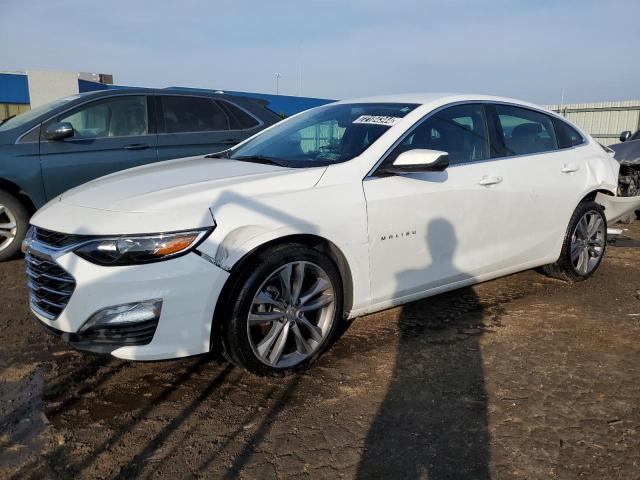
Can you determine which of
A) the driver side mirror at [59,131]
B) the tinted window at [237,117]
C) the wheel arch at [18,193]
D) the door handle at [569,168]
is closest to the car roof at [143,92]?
the tinted window at [237,117]

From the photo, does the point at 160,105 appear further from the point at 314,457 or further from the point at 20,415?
the point at 314,457

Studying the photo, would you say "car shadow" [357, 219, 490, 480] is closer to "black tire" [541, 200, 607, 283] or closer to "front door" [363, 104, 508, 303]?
"front door" [363, 104, 508, 303]

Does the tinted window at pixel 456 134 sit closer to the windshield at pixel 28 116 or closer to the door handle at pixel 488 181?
the door handle at pixel 488 181

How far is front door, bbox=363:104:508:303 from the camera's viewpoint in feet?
10.7

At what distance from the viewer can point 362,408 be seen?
2.76 m

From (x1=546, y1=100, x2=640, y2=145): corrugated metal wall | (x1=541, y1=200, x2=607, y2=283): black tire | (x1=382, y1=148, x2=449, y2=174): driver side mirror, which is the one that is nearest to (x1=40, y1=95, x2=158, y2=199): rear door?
(x1=382, y1=148, x2=449, y2=174): driver side mirror

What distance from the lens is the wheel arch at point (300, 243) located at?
9.05 feet

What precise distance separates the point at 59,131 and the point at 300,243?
3.44 metres

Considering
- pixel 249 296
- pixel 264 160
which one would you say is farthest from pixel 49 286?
pixel 264 160

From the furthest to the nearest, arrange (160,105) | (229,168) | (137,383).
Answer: (160,105) < (229,168) < (137,383)

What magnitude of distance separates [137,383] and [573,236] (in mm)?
3554

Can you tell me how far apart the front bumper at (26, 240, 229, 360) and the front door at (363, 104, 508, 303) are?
41.2 inches

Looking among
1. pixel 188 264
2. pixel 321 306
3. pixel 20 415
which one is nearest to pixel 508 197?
pixel 321 306

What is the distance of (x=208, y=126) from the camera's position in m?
6.24
